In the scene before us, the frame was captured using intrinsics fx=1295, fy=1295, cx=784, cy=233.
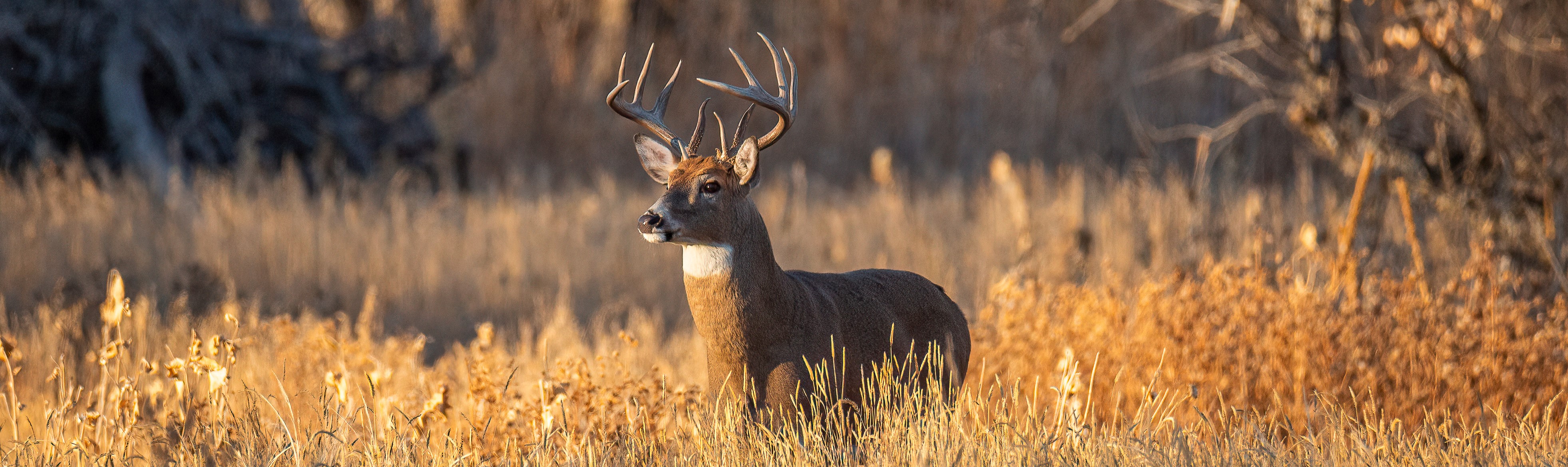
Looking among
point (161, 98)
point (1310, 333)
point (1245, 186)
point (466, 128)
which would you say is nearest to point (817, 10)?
point (466, 128)

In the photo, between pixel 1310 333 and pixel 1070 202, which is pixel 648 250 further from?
pixel 1310 333

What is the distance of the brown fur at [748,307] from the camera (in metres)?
4.01

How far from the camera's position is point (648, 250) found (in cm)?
1067

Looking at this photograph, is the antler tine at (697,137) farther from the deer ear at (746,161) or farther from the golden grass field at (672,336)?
the golden grass field at (672,336)

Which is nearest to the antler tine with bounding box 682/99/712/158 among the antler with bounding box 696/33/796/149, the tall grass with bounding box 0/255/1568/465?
the antler with bounding box 696/33/796/149

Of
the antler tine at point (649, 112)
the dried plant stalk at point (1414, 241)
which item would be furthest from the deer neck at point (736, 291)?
the dried plant stalk at point (1414, 241)

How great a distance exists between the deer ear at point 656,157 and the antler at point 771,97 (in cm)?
23

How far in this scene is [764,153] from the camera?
Answer: 1916 centimetres

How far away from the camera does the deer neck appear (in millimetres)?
4074

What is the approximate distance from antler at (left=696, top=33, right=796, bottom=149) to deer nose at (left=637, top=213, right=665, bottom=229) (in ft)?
1.52

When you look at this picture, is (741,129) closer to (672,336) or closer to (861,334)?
(861,334)

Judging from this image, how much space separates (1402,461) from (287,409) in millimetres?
4651

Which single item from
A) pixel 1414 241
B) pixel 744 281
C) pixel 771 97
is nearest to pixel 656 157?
pixel 771 97

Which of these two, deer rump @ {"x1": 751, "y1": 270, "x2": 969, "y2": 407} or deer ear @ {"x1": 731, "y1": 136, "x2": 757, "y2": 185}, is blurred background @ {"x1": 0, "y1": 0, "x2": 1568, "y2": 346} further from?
deer ear @ {"x1": 731, "y1": 136, "x2": 757, "y2": 185}
